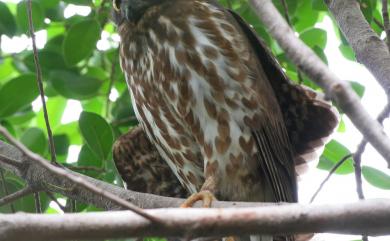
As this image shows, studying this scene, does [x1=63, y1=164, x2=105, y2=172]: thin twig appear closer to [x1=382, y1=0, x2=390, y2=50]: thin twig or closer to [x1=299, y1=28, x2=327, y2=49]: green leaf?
[x1=299, y1=28, x2=327, y2=49]: green leaf

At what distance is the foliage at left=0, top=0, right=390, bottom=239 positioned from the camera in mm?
4180

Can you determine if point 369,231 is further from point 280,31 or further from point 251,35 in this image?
point 251,35

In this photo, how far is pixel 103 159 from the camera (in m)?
4.31

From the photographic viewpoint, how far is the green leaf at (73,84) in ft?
15.4

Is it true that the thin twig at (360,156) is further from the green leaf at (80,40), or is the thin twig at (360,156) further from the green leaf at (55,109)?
the green leaf at (55,109)

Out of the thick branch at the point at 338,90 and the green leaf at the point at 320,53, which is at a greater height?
the thick branch at the point at 338,90

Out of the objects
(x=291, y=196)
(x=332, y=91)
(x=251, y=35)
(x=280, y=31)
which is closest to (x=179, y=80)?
(x=251, y=35)

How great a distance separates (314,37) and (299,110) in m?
0.46

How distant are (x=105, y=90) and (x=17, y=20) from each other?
0.75m

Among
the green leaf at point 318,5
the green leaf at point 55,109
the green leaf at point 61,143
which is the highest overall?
the green leaf at point 318,5

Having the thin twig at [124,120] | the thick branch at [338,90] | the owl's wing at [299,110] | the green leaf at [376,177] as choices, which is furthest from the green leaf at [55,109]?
the thick branch at [338,90]

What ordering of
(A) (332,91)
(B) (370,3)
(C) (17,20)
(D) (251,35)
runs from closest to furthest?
(A) (332,91)
(B) (370,3)
(D) (251,35)
(C) (17,20)

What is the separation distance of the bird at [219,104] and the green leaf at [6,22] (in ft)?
2.36

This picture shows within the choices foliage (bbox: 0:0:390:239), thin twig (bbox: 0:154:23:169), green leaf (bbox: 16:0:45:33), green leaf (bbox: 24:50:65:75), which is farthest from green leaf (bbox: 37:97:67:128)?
thin twig (bbox: 0:154:23:169)
